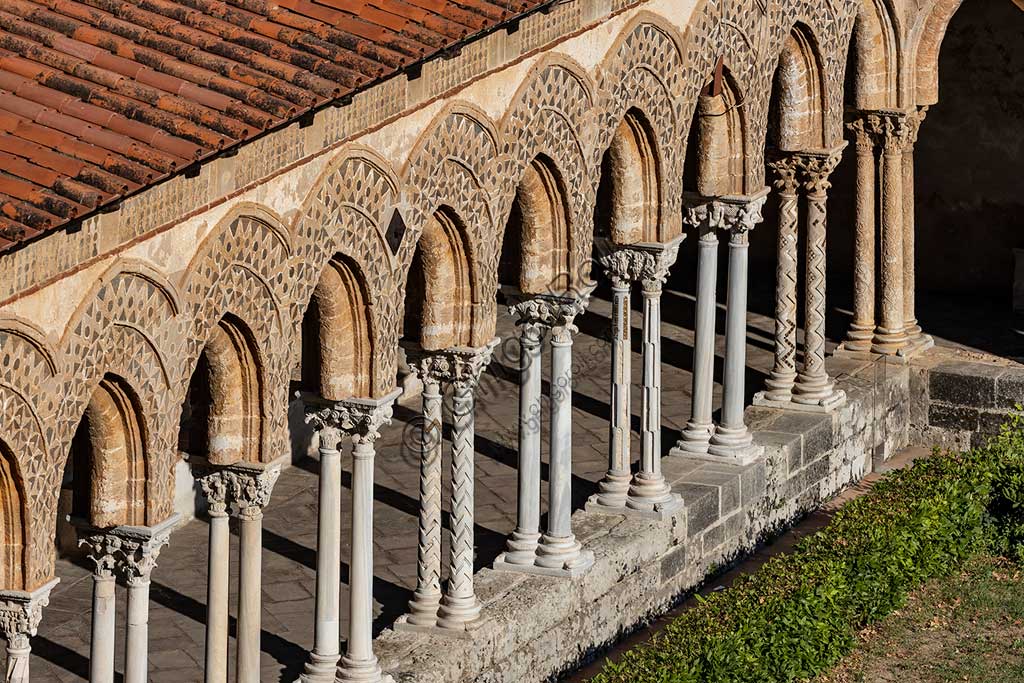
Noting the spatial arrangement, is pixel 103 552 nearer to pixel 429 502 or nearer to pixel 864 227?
pixel 429 502

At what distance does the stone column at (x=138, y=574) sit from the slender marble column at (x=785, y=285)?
986cm

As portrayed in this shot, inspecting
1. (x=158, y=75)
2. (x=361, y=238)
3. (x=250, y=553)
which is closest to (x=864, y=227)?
(x=361, y=238)

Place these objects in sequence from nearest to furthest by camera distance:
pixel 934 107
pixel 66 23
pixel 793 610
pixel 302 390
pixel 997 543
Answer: pixel 66 23 < pixel 302 390 < pixel 793 610 < pixel 997 543 < pixel 934 107

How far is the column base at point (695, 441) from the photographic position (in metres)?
23.8

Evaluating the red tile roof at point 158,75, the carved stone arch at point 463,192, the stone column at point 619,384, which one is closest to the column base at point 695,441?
the stone column at point 619,384

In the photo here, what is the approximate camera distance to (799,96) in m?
24.9

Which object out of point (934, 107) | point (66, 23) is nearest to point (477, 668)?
point (66, 23)

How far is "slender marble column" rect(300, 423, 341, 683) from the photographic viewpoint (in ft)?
60.4

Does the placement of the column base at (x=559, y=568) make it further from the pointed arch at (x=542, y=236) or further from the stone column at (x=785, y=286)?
the stone column at (x=785, y=286)

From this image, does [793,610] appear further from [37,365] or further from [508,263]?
[37,365]

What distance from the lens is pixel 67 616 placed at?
2066 cm

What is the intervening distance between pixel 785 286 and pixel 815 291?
1.85ft

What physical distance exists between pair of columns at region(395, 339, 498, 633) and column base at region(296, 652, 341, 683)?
1.25 metres

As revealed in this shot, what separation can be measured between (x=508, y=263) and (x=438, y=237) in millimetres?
1767
